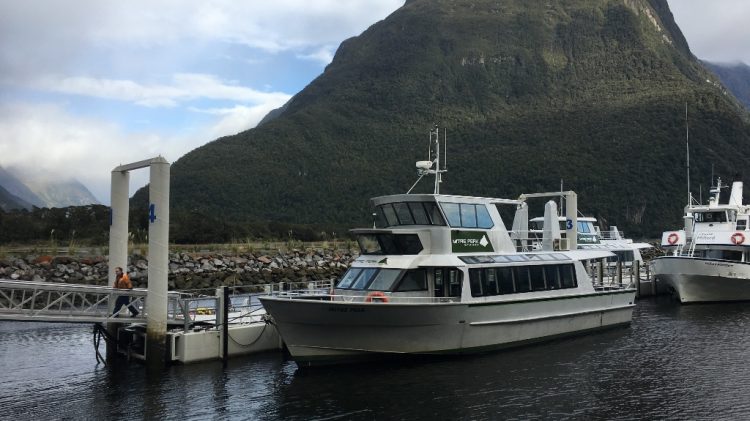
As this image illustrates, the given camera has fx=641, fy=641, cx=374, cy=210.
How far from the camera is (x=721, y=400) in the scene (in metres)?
Result: 15.1

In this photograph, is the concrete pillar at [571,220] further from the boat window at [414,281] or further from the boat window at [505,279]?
the boat window at [414,281]

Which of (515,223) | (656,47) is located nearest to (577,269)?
(515,223)

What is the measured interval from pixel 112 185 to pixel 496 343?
1268 centimetres

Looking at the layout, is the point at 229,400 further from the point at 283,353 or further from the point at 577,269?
the point at 577,269

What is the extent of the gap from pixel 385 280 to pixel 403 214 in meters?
2.56

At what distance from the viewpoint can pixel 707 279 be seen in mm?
31469

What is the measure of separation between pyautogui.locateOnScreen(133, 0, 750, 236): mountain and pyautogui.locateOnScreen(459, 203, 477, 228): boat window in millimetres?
38539

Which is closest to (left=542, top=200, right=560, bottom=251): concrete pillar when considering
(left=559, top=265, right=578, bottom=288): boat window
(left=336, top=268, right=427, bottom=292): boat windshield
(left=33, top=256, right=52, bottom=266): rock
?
(left=559, top=265, right=578, bottom=288): boat window

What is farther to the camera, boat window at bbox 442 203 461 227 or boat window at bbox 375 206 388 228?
boat window at bbox 375 206 388 228

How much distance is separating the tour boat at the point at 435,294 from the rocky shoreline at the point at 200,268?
15.0m

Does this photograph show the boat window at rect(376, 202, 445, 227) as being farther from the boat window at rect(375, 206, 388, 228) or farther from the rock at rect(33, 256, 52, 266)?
the rock at rect(33, 256, 52, 266)

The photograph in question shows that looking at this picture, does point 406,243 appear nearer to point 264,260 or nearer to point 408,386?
point 408,386

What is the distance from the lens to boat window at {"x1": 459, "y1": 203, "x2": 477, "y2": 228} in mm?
20406

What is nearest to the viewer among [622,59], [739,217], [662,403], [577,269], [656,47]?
[662,403]
